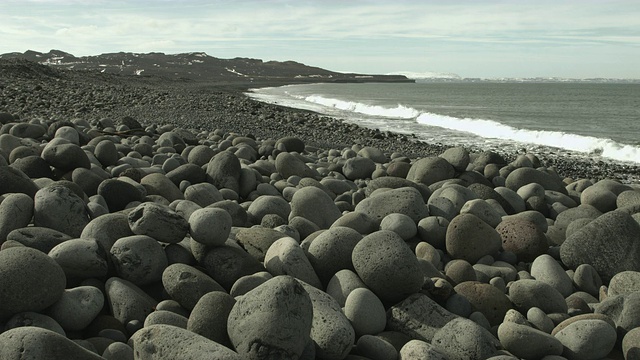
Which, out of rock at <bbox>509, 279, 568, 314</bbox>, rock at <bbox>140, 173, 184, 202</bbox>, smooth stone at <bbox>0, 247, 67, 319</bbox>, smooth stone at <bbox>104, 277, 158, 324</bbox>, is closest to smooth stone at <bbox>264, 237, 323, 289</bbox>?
smooth stone at <bbox>104, 277, 158, 324</bbox>

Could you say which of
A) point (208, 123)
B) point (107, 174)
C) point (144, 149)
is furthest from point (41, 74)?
point (107, 174)

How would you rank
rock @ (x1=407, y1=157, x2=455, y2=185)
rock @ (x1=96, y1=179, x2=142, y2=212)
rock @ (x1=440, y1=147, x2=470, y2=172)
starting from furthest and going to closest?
1. rock @ (x1=440, y1=147, x2=470, y2=172)
2. rock @ (x1=407, y1=157, x2=455, y2=185)
3. rock @ (x1=96, y1=179, x2=142, y2=212)

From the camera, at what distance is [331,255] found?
13.6 feet

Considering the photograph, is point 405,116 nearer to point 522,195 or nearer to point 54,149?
point 522,195

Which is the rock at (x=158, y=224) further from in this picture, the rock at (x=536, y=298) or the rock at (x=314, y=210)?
the rock at (x=536, y=298)

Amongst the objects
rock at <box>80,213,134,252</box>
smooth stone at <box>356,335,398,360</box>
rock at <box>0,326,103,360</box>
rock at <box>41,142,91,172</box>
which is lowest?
smooth stone at <box>356,335,398,360</box>

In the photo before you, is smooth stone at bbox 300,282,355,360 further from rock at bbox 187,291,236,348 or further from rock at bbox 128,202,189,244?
rock at bbox 128,202,189,244

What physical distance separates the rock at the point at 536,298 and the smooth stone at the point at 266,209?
7.56 feet

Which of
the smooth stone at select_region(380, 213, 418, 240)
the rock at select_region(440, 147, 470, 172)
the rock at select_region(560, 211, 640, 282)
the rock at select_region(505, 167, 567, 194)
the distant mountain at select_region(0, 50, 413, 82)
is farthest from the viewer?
the distant mountain at select_region(0, 50, 413, 82)

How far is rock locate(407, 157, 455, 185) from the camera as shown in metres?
7.77

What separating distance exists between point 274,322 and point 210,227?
1269 mm

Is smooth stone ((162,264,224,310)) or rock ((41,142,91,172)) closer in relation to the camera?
smooth stone ((162,264,224,310))

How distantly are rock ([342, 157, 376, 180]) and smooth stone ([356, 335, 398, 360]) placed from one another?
17.9 ft

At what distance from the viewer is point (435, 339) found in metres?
3.48
